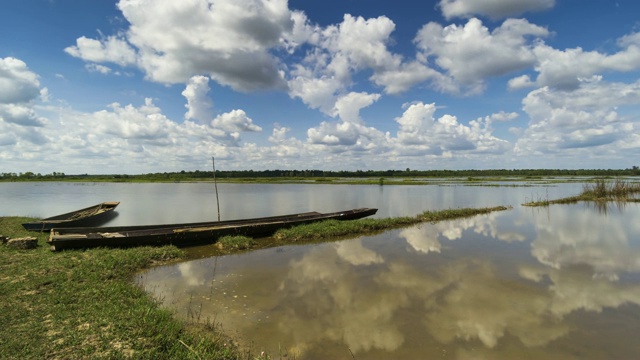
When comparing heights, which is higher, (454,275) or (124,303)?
(124,303)

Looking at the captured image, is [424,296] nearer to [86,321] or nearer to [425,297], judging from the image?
[425,297]

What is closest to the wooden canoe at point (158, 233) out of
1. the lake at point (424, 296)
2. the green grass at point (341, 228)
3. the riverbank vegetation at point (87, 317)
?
the green grass at point (341, 228)

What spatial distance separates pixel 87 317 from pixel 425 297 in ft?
28.6

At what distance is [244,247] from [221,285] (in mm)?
5575

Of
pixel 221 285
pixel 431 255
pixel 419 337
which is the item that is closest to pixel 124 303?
pixel 221 285

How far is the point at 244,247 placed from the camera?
16.2 meters

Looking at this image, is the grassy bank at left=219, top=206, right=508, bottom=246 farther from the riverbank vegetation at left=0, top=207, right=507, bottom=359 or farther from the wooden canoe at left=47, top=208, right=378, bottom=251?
the riverbank vegetation at left=0, top=207, right=507, bottom=359

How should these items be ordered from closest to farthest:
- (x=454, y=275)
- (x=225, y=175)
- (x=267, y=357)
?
(x=267, y=357) → (x=454, y=275) → (x=225, y=175)

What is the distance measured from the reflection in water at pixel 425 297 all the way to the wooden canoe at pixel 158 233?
293cm

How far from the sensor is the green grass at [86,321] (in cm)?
568

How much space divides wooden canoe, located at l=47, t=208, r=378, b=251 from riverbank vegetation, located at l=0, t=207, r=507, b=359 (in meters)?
1.36

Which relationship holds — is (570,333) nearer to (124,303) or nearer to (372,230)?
(124,303)

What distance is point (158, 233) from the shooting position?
52.6 feet

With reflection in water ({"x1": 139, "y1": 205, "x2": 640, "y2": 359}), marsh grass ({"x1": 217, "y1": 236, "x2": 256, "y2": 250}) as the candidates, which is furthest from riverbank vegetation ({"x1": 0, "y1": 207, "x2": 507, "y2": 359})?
marsh grass ({"x1": 217, "y1": 236, "x2": 256, "y2": 250})
